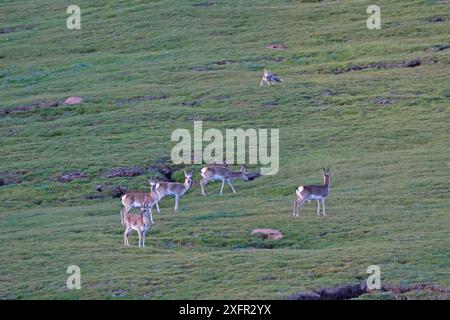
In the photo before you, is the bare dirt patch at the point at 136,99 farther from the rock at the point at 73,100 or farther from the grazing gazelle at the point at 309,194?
the grazing gazelle at the point at 309,194

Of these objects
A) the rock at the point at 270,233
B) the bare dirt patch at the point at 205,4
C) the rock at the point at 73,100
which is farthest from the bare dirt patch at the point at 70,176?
the bare dirt patch at the point at 205,4

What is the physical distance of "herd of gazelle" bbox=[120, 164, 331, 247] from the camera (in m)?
35.8

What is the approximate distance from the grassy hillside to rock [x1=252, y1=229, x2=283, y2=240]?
0.32m

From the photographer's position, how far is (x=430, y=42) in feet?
233

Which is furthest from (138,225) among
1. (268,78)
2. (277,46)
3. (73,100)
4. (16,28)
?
(16,28)

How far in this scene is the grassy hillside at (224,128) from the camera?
32.7m

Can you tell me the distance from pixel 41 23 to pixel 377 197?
172ft

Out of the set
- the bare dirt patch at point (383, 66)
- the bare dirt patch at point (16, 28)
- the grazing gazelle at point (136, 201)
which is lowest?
the grazing gazelle at point (136, 201)

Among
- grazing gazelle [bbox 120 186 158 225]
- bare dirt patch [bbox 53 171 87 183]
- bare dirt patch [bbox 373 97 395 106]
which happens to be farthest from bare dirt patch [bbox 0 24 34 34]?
grazing gazelle [bbox 120 186 158 225]

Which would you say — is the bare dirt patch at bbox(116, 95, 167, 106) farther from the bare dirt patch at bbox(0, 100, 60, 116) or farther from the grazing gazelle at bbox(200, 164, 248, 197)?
the grazing gazelle at bbox(200, 164, 248, 197)

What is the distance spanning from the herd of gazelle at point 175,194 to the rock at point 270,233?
235 cm

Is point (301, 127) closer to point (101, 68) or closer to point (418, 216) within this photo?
point (418, 216)

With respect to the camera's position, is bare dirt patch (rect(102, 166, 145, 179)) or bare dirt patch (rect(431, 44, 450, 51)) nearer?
bare dirt patch (rect(102, 166, 145, 179))

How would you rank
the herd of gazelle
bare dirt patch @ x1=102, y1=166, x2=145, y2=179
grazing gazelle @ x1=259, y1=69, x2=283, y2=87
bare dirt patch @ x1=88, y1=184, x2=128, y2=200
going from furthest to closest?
grazing gazelle @ x1=259, y1=69, x2=283, y2=87, bare dirt patch @ x1=102, y1=166, x2=145, y2=179, bare dirt patch @ x1=88, y1=184, x2=128, y2=200, the herd of gazelle
